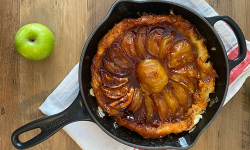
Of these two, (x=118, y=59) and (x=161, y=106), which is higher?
(x=118, y=59)

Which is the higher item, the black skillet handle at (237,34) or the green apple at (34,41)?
the black skillet handle at (237,34)

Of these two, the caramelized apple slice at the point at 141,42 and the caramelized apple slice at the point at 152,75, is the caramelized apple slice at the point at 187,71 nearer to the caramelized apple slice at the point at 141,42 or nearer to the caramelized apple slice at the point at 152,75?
the caramelized apple slice at the point at 152,75

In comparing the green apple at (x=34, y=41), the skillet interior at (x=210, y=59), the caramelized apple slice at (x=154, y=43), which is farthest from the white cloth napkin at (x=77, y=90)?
the caramelized apple slice at (x=154, y=43)

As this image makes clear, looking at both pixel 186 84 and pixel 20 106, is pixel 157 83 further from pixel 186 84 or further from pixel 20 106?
pixel 20 106

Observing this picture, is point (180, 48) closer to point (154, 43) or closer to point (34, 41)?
point (154, 43)

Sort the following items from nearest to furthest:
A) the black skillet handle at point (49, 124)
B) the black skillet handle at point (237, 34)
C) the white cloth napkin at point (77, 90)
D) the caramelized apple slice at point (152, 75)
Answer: the black skillet handle at point (49, 124) → the black skillet handle at point (237, 34) → the caramelized apple slice at point (152, 75) → the white cloth napkin at point (77, 90)

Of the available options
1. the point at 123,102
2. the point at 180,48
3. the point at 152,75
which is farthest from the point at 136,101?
the point at 180,48

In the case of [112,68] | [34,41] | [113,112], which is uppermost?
[34,41]

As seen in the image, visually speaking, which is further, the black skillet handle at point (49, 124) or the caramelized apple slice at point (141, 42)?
the caramelized apple slice at point (141, 42)
